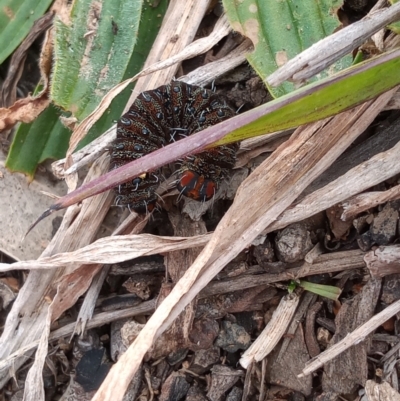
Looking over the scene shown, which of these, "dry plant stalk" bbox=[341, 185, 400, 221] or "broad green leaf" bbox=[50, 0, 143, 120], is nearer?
"dry plant stalk" bbox=[341, 185, 400, 221]

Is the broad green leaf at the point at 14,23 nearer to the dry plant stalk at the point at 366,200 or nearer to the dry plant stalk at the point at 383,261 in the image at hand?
the dry plant stalk at the point at 366,200

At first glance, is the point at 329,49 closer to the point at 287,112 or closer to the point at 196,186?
the point at 287,112

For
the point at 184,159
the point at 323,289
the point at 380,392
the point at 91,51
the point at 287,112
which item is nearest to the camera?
the point at 287,112

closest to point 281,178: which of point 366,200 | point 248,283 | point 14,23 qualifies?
point 366,200

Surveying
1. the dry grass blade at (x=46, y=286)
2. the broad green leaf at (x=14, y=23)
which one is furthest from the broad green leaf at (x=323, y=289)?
the broad green leaf at (x=14, y=23)

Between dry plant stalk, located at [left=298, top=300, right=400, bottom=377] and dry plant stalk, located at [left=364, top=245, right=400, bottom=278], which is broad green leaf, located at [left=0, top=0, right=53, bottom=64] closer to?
dry plant stalk, located at [left=364, top=245, right=400, bottom=278]

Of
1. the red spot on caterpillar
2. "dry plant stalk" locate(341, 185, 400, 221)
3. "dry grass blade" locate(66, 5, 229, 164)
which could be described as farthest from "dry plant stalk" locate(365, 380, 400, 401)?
"dry grass blade" locate(66, 5, 229, 164)

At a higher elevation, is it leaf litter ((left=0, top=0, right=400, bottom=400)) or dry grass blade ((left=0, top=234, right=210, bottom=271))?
dry grass blade ((left=0, top=234, right=210, bottom=271))
